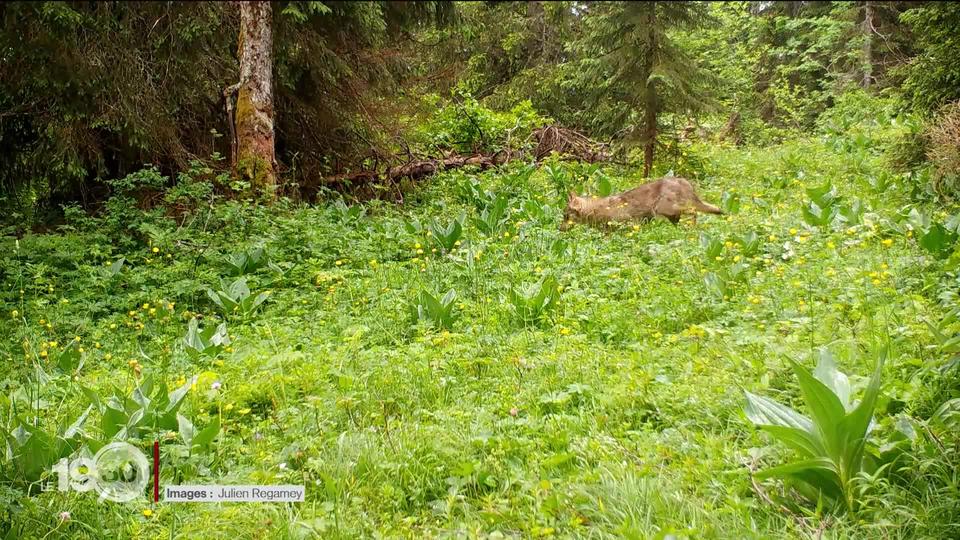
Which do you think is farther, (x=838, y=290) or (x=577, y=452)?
(x=838, y=290)

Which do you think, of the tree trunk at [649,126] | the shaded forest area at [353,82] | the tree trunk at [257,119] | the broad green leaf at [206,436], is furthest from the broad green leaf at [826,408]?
the tree trunk at [649,126]

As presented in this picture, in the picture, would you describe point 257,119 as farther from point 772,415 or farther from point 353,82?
point 772,415

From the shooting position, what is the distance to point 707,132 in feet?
61.3

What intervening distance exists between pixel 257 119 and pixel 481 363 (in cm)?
503

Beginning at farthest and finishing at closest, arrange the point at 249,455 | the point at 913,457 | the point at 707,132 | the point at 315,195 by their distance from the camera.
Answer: the point at 707,132 < the point at 315,195 < the point at 249,455 < the point at 913,457

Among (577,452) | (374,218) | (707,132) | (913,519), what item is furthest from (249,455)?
(707,132)

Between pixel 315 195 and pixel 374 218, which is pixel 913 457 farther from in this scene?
pixel 315 195

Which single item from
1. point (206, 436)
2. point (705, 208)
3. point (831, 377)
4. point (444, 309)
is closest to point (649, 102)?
point (705, 208)

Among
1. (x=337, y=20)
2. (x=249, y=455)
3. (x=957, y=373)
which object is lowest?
(x=249, y=455)

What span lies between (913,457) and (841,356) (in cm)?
97

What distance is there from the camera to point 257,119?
7.18 m

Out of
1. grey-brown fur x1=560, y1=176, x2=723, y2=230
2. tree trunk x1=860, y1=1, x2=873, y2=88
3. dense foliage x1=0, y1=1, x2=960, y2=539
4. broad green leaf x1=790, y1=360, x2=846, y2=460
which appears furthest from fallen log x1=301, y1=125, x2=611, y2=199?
broad green leaf x1=790, y1=360, x2=846, y2=460

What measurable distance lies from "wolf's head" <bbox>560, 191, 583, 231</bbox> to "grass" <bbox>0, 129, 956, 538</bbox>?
441 mm

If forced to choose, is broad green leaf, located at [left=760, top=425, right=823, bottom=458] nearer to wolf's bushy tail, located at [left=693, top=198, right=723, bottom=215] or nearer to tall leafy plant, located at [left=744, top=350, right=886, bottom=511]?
tall leafy plant, located at [left=744, top=350, right=886, bottom=511]
